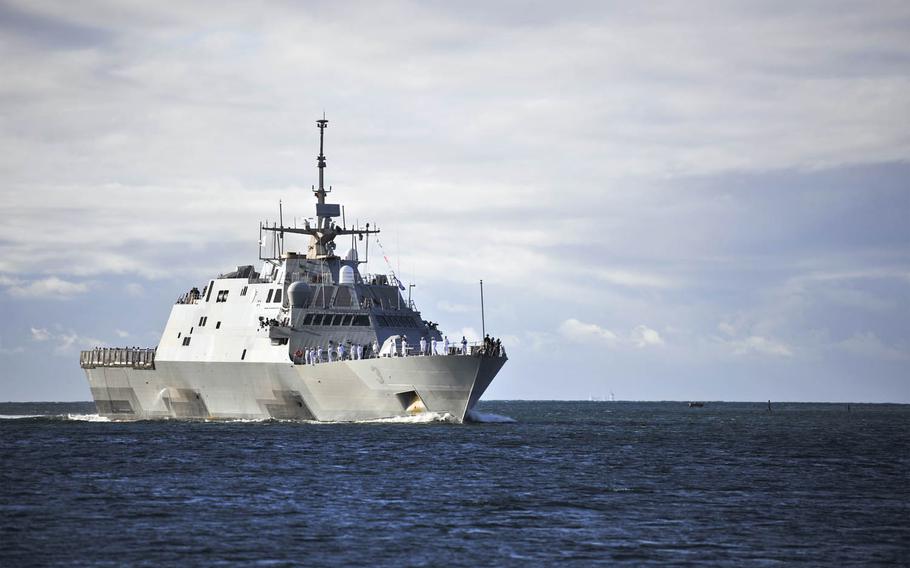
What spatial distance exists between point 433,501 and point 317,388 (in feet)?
77.1

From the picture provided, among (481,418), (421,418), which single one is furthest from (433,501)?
(481,418)

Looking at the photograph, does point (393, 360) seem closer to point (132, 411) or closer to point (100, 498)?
point (100, 498)

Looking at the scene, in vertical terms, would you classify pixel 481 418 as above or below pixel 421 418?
above

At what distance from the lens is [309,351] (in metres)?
57.3

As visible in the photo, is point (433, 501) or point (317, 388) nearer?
point (433, 501)

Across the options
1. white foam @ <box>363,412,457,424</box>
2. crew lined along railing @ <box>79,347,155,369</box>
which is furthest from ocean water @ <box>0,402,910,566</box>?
crew lined along railing @ <box>79,347,155,369</box>

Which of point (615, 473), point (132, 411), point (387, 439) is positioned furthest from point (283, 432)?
point (132, 411)

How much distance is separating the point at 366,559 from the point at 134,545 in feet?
16.5

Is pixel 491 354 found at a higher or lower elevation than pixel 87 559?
higher

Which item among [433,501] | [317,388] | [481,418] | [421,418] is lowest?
[433,501]

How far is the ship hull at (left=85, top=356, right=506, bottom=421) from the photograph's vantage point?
5222 centimetres

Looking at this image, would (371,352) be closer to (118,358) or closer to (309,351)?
(309,351)

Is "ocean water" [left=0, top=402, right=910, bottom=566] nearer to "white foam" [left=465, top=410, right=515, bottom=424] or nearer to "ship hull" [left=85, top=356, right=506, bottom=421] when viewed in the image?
"ship hull" [left=85, top=356, right=506, bottom=421]

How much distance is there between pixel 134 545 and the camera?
25.8m
